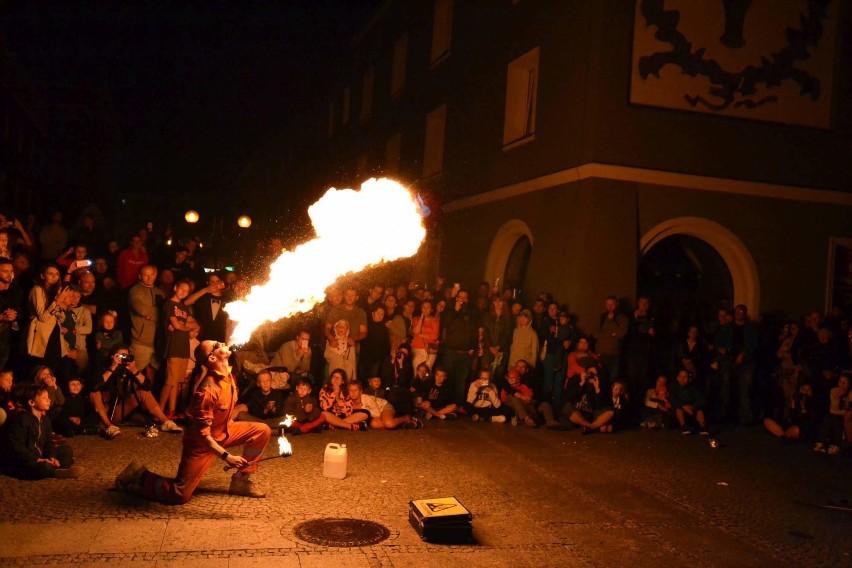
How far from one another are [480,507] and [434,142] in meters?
15.7

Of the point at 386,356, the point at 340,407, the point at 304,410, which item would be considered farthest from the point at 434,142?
the point at 304,410

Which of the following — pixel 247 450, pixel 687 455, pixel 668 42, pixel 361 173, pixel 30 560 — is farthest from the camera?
pixel 361 173

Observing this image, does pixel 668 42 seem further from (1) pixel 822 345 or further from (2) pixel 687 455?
(2) pixel 687 455

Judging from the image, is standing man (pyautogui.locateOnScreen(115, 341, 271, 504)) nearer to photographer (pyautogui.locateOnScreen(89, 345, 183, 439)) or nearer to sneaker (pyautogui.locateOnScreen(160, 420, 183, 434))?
sneaker (pyautogui.locateOnScreen(160, 420, 183, 434))

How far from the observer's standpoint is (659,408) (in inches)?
490

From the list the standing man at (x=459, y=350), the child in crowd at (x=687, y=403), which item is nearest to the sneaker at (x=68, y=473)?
the standing man at (x=459, y=350)

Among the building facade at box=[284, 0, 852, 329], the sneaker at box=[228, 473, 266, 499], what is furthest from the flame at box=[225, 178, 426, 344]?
the building facade at box=[284, 0, 852, 329]

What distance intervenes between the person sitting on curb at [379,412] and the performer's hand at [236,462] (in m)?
4.20

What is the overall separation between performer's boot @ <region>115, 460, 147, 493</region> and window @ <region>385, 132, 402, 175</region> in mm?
18215

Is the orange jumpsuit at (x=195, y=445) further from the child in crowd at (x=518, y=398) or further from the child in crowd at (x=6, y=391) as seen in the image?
the child in crowd at (x=518, y=398)

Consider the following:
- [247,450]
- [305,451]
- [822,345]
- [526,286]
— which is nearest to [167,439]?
[305,451]

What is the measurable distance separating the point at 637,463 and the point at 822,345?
4.48 m

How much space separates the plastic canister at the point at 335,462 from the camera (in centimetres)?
824

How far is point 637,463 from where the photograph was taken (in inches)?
386
